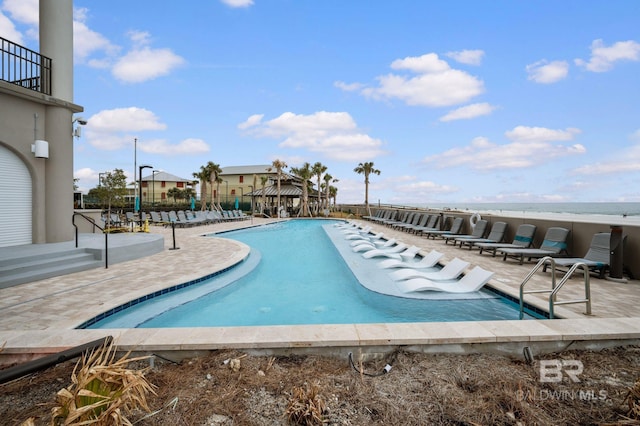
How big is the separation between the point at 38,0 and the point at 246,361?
11.3 m

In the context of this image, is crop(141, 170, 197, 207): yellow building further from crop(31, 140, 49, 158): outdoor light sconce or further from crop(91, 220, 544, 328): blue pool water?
crop(91, 220, 544, 328): blue pool water

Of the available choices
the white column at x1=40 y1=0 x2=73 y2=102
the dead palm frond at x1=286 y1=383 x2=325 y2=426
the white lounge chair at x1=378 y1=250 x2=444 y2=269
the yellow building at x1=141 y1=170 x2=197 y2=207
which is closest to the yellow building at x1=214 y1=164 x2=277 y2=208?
the yellow building at x1=141 y1=170 x2=197 y2=207

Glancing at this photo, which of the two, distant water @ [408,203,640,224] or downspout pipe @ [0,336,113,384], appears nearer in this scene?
downspout pipe @ [0,336,113,384]

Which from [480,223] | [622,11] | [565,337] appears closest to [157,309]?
[565,337]

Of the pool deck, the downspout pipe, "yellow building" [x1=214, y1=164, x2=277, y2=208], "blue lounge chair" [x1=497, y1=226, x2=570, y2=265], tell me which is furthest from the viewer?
"yellow building" [x1=214, y1=164, x2=277, y2=208]

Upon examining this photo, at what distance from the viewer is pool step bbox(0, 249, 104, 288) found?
19.7 ft

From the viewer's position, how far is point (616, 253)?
20.9 feet

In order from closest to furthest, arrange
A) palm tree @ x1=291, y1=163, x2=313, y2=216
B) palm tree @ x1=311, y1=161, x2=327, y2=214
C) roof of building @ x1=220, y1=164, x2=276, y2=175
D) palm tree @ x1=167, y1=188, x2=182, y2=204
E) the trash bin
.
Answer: the trash bin < palm tree @ x1=291, y1=163, x2=313, y2=216 < palm tree @ x1=311, y1=161, x2=327, y2=214 < roof of building @ x1=220, y1=164, x2=276, y2=175 < palm tree @ x1=167, y1=188, x2=182, y2=204

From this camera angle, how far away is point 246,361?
3.10 meters

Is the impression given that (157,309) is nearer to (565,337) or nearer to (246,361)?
(246,361)

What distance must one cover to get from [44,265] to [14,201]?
2515mm

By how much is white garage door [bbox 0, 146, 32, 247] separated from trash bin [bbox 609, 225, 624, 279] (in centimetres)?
1317

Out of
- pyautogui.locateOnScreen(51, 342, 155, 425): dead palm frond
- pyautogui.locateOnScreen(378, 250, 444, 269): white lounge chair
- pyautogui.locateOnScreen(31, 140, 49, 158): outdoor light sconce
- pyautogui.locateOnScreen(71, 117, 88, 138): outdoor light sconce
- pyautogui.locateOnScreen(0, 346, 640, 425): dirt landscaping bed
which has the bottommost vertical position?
pyautogui.locateOnScreen(0, 346, 640, 425): dirt landscaping bed

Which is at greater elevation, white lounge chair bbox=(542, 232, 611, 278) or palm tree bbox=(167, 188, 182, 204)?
palm tree bbox=(167, 188, 182, 204)
